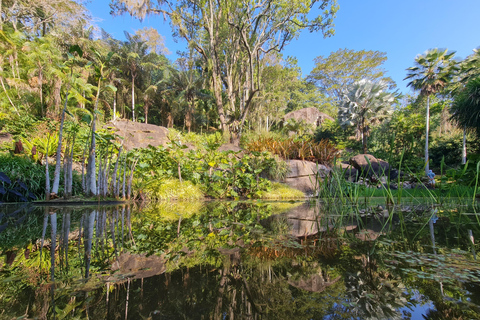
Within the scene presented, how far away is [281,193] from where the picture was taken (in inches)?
249

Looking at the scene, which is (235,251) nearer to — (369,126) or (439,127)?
(369,126)

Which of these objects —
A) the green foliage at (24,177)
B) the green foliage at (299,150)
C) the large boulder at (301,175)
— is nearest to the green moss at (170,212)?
the green foliage at (24,177)

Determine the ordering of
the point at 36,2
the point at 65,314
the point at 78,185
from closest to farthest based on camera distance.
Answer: the point at 65,314 → the point at 78,185 → the point at 36,2

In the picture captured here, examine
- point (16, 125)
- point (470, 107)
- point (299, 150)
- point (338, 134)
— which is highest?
point (338, 134)

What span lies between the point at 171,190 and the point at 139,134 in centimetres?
474

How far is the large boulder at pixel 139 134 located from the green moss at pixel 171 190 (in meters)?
3.27

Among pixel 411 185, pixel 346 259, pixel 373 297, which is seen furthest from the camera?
pixel 411 185

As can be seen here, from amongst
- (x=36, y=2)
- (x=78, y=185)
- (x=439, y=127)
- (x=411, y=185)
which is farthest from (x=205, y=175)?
(x=439, y=127)

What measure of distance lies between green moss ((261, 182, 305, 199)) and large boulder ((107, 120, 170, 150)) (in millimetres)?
4479

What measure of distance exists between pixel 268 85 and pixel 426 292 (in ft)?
74.7

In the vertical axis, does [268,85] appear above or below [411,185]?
above

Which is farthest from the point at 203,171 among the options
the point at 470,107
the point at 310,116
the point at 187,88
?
the point at 310,116

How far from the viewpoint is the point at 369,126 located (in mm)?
19625

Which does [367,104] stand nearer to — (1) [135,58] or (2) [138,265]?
(1) [135,58]
